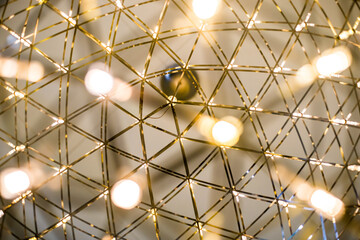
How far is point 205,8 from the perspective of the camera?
9.32 metres

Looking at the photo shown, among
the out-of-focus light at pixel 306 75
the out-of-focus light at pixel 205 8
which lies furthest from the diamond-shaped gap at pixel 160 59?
the out-of-focus light at pixel 306 75

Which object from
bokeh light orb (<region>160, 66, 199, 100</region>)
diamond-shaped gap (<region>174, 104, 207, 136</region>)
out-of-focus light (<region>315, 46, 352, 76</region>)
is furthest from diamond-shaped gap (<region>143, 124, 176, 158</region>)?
out-of-focus light (<region>315, 46, 352, 76</region>)

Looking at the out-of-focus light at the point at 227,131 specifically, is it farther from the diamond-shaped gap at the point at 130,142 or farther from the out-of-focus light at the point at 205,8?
the out-of-focus light at the point at 205,8

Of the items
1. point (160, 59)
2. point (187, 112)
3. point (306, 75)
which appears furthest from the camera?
point (160, 59)

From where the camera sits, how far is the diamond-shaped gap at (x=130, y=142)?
10984mm

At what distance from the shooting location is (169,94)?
9.95m

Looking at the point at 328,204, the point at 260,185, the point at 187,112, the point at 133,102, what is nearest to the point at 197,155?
the point at 187,112

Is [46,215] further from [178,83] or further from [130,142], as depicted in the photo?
[178,83]

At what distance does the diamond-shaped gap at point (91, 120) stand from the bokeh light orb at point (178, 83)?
230 cm

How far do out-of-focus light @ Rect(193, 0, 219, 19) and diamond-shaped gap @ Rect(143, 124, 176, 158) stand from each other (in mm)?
3971

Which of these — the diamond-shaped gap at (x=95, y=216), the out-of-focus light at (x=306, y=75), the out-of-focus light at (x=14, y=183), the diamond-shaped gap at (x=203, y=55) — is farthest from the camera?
the diamond-shaped gap at (x=95, y=216)

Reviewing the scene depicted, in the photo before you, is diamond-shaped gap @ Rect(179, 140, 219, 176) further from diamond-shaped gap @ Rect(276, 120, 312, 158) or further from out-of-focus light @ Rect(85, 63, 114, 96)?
out-of-focus light @ Rect(85, 63, 114, 96)

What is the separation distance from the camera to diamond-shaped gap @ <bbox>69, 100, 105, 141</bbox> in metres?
10.8

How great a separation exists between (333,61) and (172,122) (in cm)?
489
